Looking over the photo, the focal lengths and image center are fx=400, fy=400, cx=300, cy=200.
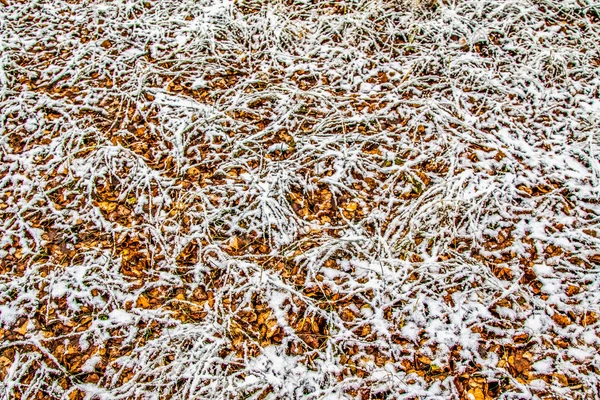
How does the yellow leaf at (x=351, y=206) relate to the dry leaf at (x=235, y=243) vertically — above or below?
above

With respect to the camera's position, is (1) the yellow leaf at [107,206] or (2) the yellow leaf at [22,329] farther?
(1) the yellow leaf at [107,206]

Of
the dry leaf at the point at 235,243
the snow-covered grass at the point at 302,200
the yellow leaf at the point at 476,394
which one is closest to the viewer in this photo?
the yellow leaf at the point at 476,394

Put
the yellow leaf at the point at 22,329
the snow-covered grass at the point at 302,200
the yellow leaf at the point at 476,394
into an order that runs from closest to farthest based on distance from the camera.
Answer: the yellow leaf at the point at 476,394 < the snow-covered grass at the point at 302,200 < the yellow leaf at the point at 22,329

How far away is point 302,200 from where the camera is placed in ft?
9.75

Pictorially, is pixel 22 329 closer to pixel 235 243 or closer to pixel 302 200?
pixel 235 243

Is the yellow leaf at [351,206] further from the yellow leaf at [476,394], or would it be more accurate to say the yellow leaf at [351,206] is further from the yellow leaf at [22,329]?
the yellow leaf at [22,329]

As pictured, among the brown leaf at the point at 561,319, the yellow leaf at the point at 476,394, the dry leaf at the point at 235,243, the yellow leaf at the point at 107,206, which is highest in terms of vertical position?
the brown leaf at the point at 561,319

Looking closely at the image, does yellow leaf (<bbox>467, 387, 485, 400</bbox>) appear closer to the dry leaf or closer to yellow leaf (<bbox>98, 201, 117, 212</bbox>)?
the dry leaf

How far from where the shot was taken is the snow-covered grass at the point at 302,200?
2.31 m

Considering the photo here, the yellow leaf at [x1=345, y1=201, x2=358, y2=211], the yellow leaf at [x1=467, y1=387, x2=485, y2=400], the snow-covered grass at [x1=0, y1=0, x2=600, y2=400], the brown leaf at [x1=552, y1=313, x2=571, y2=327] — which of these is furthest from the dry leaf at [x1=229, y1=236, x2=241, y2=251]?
the brown leaf at [x1=552, y1=313, x2=571, y2=327]

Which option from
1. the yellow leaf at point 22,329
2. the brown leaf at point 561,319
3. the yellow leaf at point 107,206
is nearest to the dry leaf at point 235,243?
the yellow leaf at point 107,206

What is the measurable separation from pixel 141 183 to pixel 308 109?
4.92 ft

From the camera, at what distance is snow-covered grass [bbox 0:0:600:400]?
2.31 metres

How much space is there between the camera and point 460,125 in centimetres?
327
